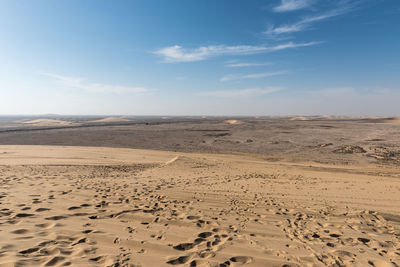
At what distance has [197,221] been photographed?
5.32 m

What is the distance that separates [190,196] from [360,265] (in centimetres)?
471

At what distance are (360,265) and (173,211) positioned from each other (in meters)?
4.05

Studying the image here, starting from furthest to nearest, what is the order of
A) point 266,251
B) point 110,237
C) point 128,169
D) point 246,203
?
point 128,169
point 246,203
point 110,237
point 266,251

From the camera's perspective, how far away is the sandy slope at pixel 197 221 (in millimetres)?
3812

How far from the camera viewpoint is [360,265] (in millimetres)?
3732

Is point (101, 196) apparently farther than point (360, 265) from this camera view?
Yes

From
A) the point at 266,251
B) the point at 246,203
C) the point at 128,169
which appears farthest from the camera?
the point at 128,169

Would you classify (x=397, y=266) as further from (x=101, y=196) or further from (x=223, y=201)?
(x=101, y=196)

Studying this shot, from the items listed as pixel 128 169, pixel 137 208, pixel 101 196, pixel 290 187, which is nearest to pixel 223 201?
pixel 137 208

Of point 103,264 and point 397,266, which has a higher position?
point 103,264

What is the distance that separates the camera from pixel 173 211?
5.89 metres

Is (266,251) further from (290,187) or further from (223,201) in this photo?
(290,187)

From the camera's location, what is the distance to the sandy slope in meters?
3.81

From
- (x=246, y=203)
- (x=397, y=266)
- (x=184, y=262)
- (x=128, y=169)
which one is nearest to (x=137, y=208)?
(x=184, y=262)
